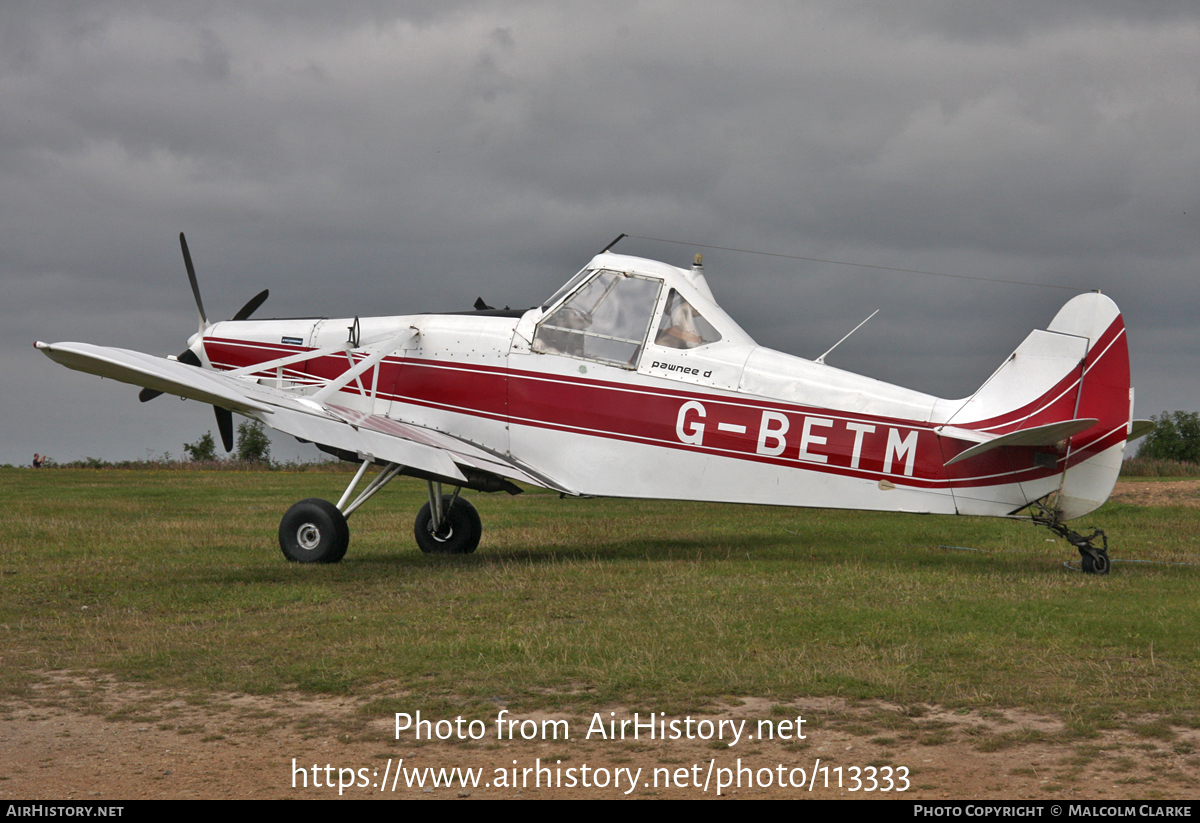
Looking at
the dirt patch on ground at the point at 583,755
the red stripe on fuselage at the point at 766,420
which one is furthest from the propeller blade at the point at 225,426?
the dirt patch on ground at the point at 583,755

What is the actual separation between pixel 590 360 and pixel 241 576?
426cm

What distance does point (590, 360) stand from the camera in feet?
39.0

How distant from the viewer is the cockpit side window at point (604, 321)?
1178 cm

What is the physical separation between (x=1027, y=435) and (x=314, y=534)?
23.7 feet

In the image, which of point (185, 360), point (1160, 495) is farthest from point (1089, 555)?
point (1160, 495)

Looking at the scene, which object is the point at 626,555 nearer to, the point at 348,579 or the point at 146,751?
the point at 348,579

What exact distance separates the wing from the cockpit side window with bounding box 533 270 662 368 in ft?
4.74

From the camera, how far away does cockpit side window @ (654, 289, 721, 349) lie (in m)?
11.6

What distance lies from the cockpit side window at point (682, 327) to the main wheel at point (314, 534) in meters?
3.90

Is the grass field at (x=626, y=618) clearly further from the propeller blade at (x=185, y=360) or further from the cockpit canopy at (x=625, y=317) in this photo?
the cockpit canopy at (x=625, y=317)

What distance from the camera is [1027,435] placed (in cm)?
1023

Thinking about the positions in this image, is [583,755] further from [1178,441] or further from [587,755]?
[1178,441]

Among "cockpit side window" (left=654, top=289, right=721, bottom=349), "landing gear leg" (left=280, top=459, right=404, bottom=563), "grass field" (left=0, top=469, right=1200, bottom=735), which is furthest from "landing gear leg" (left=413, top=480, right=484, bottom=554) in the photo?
"cockpit side window" (left=654, top=289, right=721, bottom=349)

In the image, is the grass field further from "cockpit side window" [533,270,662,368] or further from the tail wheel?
"cockpit side window" [533,270,662,368]
